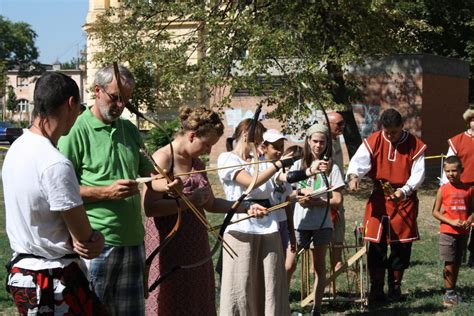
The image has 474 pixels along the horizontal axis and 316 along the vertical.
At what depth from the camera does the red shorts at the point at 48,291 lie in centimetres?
361

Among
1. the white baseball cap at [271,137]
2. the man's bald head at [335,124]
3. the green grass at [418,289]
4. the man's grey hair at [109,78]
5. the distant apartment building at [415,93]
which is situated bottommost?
the green grass at [418,289]

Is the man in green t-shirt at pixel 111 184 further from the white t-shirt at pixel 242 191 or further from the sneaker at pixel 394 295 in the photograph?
the sneaker at pixel 394 295

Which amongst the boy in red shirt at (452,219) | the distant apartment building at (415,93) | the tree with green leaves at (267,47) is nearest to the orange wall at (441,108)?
the distant apartment building at (415,93)

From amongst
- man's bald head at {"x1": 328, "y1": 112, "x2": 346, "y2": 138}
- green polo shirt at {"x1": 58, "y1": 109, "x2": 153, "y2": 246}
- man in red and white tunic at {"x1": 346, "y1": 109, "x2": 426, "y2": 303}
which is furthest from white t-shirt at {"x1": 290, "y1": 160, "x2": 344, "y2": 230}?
green polo shirt at {"x1": 58, "y1": 109, "x2": 153, "y2": 246}

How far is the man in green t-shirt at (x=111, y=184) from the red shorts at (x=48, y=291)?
2.14 feet

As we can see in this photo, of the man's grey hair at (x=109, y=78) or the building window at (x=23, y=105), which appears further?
the building window at (x=23, y=105)

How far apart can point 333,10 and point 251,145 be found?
41.7 ft

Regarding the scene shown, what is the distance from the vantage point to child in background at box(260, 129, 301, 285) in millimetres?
6074

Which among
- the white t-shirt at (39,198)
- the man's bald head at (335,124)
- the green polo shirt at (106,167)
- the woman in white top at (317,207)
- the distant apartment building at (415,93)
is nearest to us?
the white t-shirt at (39,198)

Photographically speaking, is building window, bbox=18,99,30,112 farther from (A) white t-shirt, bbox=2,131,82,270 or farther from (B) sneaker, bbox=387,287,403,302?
(A) white t-shirt, bbox=2,131,82,270

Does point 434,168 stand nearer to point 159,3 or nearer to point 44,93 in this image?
point 159,3

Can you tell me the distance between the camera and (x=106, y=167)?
437 cm

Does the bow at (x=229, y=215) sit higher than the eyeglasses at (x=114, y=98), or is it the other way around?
the eyeglasses at (x=114, y=98)

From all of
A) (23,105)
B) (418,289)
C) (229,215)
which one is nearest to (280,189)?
(229,215)
